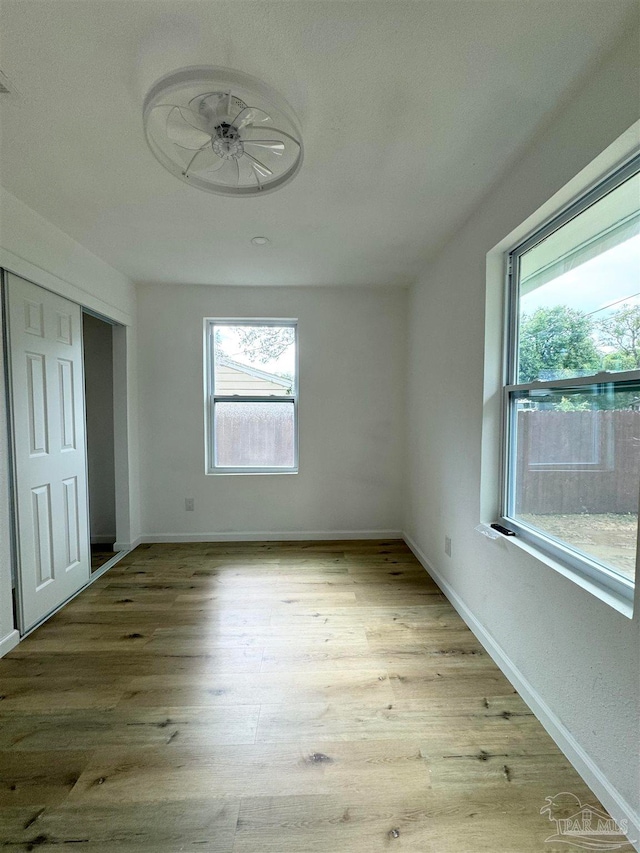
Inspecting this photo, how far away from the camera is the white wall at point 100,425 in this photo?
325cm

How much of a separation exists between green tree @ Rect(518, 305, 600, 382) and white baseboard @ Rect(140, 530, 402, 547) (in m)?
2.17

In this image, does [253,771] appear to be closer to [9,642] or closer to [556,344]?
[9,642]

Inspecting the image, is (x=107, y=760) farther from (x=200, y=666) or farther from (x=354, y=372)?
(x=354, y=372)

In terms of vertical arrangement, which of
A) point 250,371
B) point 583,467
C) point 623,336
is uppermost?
point 250,371

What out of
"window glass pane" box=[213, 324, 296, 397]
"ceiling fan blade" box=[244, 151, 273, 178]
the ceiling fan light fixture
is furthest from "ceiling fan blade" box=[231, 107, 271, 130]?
"window glass pane" box=[213, 324, 296, 397]

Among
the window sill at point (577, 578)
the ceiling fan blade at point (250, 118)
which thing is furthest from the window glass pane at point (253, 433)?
the ceiling fan blade at point (250, 118)

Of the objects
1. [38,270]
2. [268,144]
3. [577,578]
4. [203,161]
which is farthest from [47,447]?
[577,578]

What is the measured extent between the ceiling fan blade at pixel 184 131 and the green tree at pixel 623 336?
63.9 inches

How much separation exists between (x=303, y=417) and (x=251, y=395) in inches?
22.5

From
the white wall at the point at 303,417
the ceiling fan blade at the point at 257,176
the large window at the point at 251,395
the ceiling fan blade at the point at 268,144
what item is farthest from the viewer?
the large window at the point at 251,395

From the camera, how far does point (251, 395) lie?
333 centimetres

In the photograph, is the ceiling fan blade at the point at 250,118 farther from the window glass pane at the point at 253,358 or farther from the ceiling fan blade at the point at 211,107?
the window glass pane at the point at 253,358

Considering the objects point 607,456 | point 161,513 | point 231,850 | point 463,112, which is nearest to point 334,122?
point 463,112

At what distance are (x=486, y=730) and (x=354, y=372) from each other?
2651mm
